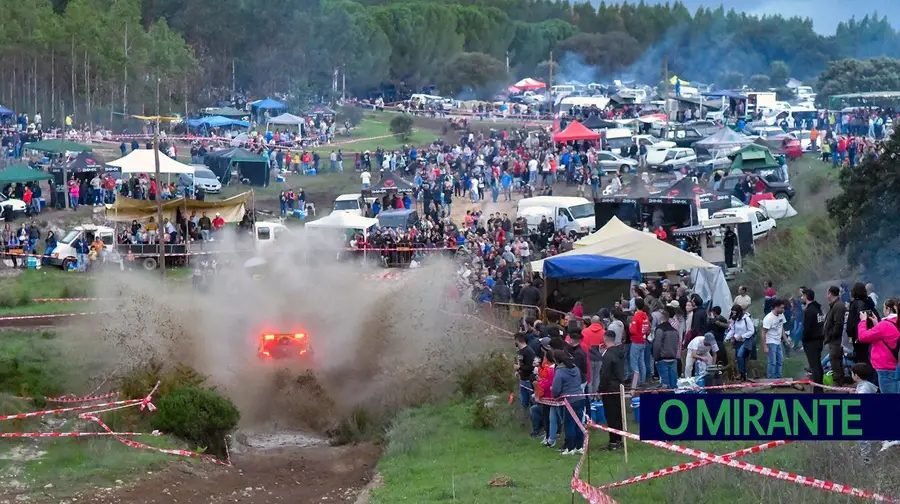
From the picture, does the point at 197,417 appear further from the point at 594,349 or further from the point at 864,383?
the point at 864,383

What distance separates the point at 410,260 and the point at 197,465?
2169 centimetres

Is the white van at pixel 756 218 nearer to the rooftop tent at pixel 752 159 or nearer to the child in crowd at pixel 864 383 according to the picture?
the rooftop tent at pixel 752 159

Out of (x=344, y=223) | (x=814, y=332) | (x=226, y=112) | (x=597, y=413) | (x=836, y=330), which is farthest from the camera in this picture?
(x=226, y=112)

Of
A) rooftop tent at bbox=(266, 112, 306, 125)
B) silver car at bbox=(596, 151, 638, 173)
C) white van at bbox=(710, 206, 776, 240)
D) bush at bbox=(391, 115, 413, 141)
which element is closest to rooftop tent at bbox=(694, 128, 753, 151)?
silver car at bbox=(596, 151, 638, 173)

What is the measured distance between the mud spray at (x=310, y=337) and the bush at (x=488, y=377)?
25.4 inches

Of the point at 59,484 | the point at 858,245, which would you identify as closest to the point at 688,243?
the point at 858,245

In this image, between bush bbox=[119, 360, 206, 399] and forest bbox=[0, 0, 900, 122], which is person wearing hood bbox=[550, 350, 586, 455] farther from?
forest bbox=[0, 0, 900, 122]

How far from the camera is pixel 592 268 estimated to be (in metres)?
26.2

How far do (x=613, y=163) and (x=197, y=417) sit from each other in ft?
135

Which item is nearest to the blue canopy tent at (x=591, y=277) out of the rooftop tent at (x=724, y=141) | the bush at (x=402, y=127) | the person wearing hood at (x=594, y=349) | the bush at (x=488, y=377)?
the bush at (x=488, y=377)

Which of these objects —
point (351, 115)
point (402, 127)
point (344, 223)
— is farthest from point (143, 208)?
point (351, 115)

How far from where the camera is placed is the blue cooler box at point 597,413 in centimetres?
1788

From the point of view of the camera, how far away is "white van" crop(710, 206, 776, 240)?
39062 millimetres

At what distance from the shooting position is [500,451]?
18.2 meters
